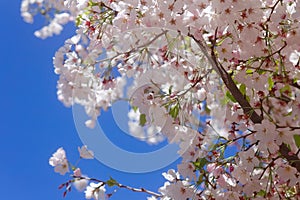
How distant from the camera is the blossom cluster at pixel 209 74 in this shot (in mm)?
1585

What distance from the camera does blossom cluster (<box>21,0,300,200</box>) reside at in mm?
1585

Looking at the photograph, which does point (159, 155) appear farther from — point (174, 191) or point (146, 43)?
point (146, 43)

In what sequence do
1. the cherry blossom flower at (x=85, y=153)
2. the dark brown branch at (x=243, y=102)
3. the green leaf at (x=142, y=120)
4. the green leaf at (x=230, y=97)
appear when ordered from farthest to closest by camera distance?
the green leaf at (x=142, y=120) < the cherry blossom flower at (x=85, y=153) < the green leaf at (x=230, y=97) < the dark brown branch at (x=243, y=102)

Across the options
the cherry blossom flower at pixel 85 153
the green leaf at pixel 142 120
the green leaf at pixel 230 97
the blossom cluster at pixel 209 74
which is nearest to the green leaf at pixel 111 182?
the blossom cluster at pixel 209 74

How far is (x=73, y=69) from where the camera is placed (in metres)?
2.03

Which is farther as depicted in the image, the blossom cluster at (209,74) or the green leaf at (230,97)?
the green leaf at (230,97)

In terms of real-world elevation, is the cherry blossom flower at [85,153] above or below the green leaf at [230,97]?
below

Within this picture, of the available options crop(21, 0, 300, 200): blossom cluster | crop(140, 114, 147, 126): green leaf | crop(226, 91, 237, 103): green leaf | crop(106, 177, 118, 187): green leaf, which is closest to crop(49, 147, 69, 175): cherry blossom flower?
crop(21, 0, 300, 200): blossom cluster

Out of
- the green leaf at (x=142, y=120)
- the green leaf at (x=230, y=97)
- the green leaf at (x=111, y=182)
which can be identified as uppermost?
the green leaf at (x=142, y=120)

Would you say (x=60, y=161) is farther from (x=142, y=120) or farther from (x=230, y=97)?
(x=230, y=97)

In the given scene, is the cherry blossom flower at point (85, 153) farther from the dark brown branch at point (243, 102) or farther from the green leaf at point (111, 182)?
the dark brown branch at point (243, 102)

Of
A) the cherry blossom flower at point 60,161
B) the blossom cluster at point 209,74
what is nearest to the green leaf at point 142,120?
the blossom cluster at point 209,74

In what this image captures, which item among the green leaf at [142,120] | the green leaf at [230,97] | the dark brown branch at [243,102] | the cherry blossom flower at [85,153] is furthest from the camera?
the green leaf at [142,120]

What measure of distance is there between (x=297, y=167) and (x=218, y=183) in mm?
295
